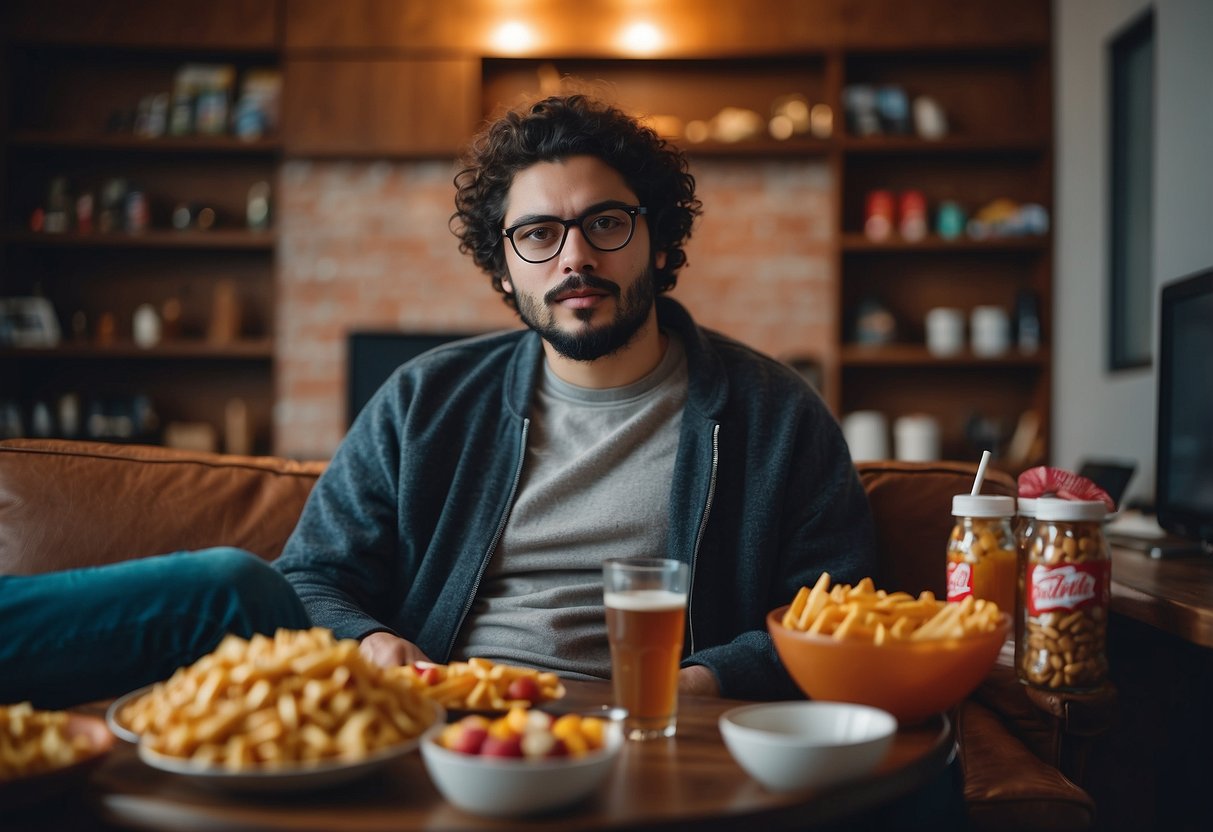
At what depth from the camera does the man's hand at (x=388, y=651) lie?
4.55 ft

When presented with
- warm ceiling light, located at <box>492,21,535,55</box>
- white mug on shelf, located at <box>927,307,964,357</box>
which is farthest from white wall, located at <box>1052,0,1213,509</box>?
warm ceiling light, located at <box>492,21,535,55</box>

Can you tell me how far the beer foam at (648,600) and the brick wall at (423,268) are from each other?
3496 mm

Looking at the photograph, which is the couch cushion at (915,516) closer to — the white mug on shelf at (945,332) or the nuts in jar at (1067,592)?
the nuts in jar at (1067,592)

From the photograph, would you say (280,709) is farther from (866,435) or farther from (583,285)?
(866,435)

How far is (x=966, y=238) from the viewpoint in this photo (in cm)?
430

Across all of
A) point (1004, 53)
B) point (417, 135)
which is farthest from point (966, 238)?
point (417, 135)

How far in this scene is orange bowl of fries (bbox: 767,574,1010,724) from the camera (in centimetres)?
99

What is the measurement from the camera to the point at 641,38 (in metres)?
4.41

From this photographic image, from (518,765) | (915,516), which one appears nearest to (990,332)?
(915,516)

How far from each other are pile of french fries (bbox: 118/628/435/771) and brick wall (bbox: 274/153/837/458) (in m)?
3.60

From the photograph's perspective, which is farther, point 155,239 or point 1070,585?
point 155,239

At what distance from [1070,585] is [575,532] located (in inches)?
29.5

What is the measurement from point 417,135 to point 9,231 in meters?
1.70

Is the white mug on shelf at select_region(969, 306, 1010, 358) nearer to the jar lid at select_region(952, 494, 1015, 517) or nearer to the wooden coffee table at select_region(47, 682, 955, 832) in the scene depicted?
the jar lid at select_region(952, 494, 1015, 517)
